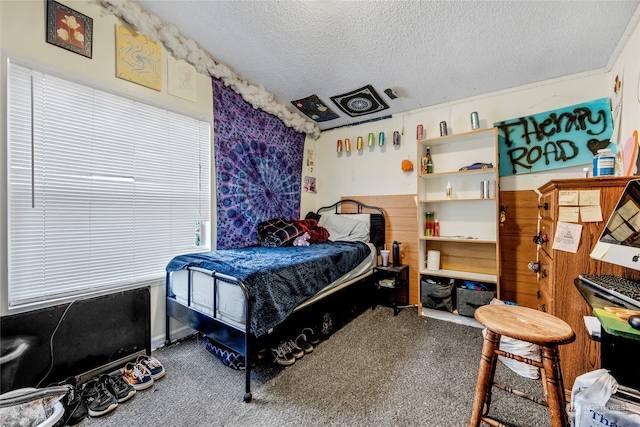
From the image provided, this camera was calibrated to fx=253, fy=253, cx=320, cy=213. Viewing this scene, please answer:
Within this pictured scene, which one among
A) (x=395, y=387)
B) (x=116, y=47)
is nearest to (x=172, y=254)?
(x=116, y=47)

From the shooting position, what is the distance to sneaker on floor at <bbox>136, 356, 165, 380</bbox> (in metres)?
1.71

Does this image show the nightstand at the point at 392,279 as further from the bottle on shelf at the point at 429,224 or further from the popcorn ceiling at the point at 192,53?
the popcorn ceiling at the point at 192,53

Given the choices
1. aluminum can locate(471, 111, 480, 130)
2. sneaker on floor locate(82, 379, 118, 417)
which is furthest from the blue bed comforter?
aluminum can locate(471, 111, 480, 130)

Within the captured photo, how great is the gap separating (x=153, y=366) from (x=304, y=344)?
108cm

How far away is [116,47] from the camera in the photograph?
1.90 m

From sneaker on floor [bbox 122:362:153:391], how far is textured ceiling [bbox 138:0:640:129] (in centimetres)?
262

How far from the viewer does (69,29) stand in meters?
1.68

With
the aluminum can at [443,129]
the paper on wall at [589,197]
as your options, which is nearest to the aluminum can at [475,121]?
the aluminum can at [443,129]

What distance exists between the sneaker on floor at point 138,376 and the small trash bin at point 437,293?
8.22 ft

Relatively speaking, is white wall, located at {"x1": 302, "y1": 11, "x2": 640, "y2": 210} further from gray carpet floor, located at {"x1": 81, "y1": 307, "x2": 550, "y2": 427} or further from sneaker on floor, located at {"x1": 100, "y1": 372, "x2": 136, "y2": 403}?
sneaker on floor, located at {"x1": 100, "y1": 372, "x2": 136, "y2": 403}

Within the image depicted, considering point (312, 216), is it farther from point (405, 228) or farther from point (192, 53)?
point (192, 53)

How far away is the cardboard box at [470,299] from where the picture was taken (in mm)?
2428

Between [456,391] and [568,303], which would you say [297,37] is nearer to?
[568,303]

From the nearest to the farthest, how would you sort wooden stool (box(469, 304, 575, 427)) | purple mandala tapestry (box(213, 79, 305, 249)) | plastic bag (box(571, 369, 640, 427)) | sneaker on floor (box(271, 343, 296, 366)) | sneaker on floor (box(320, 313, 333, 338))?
plastic bag (box(571, 369, 640, 427)) < wooden stool (box(469, 304, 575, 427)) < sneaker on floor (box(271, 343, 296, 366)) < sneaker on floor (box(320, 313, 333, 338)) < purple mandala tapestry (box(213, 79, 305, 249))
